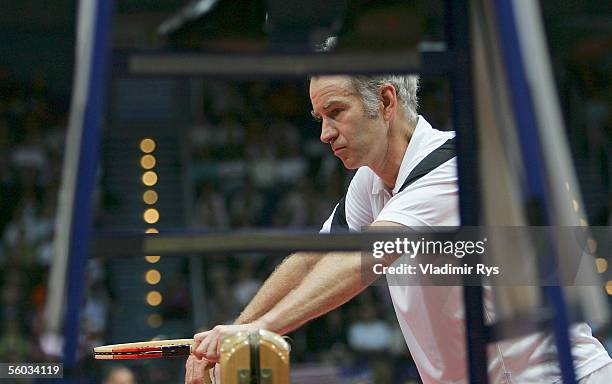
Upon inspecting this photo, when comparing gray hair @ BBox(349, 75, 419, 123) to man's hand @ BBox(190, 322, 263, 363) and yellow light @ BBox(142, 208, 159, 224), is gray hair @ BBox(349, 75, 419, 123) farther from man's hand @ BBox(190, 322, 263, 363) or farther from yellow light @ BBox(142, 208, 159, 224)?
yellow light @ BBox(142, 208, 159, 224)

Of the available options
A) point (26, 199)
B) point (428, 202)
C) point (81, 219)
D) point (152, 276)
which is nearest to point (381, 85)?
point (428, 202)

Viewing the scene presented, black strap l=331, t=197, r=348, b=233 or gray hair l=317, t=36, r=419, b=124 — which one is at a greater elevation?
gray hair l=317, t=36, r=419, b=124

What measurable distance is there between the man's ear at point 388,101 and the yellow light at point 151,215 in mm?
5446

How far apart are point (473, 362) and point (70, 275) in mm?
597

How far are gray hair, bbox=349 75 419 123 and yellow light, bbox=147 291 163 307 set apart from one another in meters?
5.09

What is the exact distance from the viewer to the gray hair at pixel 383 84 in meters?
1.82

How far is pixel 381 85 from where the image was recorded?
6.10ft

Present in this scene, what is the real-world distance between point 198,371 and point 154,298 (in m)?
5.38

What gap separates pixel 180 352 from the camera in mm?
1787

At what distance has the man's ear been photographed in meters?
1.87

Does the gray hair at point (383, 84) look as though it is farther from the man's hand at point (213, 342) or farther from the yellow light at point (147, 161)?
the yellow light at point (147, 161)

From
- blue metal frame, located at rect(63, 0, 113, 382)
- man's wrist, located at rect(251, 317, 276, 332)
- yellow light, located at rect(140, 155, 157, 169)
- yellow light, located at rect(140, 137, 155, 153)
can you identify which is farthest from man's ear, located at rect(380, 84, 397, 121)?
yellow light, located at rect(140, 155, 157, 169)

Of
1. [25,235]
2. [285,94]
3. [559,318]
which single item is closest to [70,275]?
[559,318]

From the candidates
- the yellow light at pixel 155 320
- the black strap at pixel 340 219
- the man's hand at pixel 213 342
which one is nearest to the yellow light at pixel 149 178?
the yellow light at pixel 155 320
